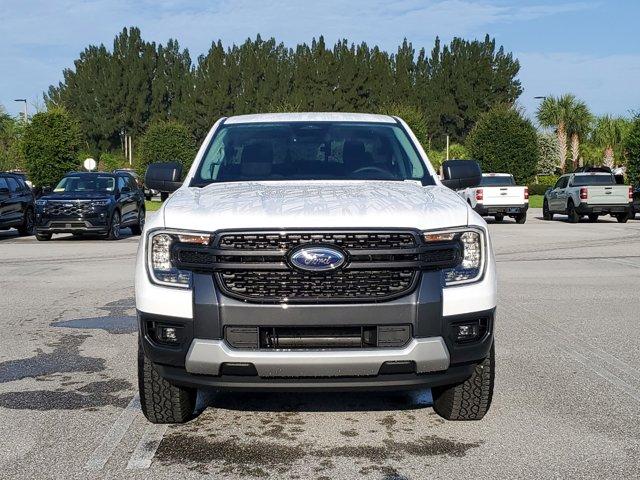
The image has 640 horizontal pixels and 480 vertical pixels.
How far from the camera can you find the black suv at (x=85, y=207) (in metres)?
20.0

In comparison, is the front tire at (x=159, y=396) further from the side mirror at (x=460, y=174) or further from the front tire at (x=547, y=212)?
the front tire at (x=547, y=212)

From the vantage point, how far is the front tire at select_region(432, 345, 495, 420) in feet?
15.7

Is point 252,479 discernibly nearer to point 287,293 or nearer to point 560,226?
point 287,293

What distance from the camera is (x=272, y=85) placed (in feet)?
304

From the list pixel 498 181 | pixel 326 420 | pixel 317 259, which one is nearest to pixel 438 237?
pixel 317 259

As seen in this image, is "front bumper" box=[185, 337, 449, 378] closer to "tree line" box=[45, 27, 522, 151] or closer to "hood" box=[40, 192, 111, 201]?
"hood" box=[40, 192, 111, 201]

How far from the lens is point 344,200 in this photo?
461 centimetres

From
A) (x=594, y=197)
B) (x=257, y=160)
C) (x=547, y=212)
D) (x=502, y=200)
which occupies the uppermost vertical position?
(x=257, y=160)

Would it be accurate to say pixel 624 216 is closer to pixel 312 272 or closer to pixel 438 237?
pixel 438 237

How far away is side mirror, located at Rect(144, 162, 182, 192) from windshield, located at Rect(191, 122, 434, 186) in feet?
1.14

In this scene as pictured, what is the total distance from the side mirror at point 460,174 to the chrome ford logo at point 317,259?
2225mm

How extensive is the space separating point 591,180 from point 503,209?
3127mm

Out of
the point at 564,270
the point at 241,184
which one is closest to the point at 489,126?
the point at 564,270

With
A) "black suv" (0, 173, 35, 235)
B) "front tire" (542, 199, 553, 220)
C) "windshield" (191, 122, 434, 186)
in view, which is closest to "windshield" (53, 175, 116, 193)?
"black suv" (0, 173, 35, 235)
